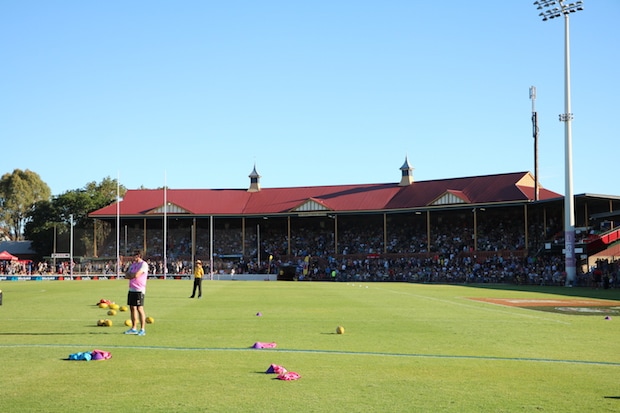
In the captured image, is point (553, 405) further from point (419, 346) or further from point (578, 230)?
point (578, 230)

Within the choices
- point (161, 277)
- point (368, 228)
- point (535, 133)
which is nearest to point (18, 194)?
point (161, 277)

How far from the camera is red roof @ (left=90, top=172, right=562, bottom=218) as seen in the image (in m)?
65.4

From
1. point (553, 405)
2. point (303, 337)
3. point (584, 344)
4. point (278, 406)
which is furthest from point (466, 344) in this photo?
point (278, 406)

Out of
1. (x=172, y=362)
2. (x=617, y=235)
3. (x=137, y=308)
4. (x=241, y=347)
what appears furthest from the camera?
(x=617, y=235)

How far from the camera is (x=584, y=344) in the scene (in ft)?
46.5

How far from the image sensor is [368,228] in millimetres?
73625

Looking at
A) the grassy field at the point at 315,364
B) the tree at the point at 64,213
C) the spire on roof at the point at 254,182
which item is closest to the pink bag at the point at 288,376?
Result: the grassy field at the point at 315,364

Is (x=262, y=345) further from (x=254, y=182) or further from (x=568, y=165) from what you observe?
(x=254, y=182)

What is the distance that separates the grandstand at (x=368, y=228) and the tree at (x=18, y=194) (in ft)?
100

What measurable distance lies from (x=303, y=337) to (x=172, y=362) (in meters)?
4.18

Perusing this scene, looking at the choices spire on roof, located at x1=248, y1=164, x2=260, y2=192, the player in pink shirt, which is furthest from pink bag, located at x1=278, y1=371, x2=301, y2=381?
spire on roof, located at x1=248, y1=164, x2=260, y2=192

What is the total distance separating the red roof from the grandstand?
13 centimetres

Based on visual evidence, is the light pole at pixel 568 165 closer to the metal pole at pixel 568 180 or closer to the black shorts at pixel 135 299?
the metal pole at pixel 568 180

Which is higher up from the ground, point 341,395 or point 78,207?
point 78,207
